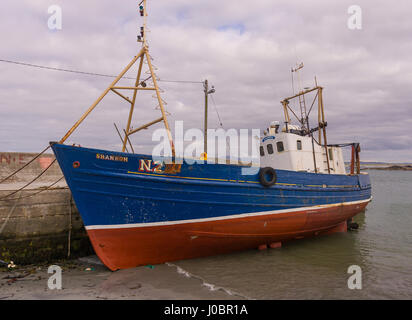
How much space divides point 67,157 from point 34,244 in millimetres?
3710

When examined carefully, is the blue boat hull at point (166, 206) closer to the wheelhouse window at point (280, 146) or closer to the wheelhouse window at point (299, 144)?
the wheelhouse window at point (280, 146)

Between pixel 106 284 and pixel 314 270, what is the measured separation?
6438mm

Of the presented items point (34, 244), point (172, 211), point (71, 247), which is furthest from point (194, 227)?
point (34, 244)

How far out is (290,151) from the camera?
12.4 m

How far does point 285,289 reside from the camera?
22.9 feet

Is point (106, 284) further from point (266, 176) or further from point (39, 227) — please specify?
point (266, 176)

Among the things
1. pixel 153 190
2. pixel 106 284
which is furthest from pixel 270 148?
pixel 106 284

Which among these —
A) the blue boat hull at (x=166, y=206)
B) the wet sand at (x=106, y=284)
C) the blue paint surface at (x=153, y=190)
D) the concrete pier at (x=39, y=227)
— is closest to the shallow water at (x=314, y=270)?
the wet sand at (x=106, y=284)

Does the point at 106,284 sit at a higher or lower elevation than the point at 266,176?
lower

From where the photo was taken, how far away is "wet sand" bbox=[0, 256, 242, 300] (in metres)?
6.01

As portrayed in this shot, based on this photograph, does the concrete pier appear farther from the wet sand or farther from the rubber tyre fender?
the rubber tyre fender

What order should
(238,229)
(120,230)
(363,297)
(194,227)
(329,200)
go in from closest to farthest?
(363,297)
(120,230)
(194,227)
(238,229)
(329,200)

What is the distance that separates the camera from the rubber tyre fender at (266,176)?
9.26 metres

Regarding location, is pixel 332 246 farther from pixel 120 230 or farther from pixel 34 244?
pixel 34 244
